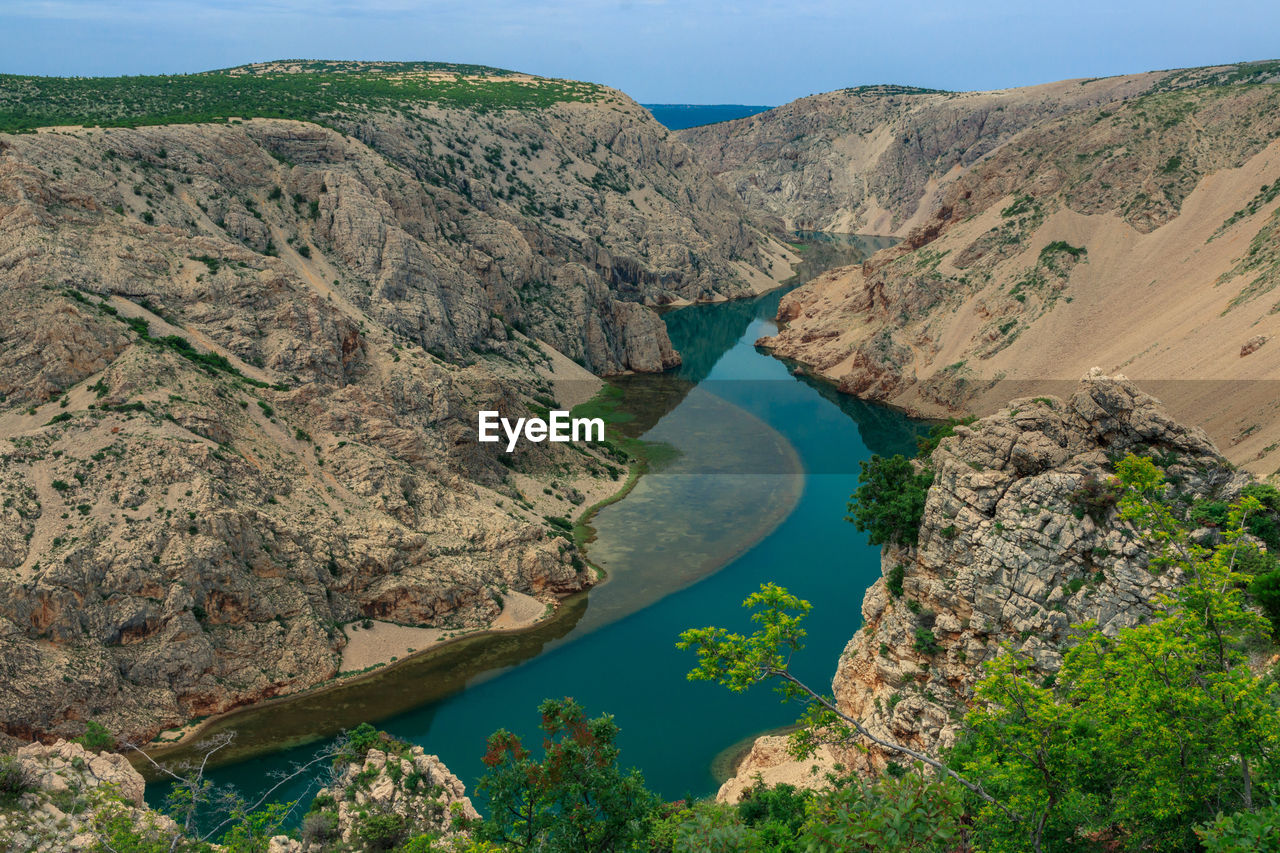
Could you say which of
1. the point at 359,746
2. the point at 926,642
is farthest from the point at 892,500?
the point at 359,746

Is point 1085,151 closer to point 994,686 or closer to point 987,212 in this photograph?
point 987,212

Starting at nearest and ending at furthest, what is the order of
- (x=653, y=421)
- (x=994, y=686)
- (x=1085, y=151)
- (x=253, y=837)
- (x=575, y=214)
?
1. (x=994, y=686)
2. (x=253, y=837)
3. (x=653, y=421)
4. (x=1085, y=151)
5. (x=575, y=214)

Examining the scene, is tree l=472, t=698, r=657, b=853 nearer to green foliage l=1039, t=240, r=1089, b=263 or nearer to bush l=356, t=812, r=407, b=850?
bush l=356, t=812, r=407, b=850

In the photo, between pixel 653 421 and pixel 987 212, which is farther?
pixel 987 212

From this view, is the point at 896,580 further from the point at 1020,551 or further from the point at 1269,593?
the point at 1269,593

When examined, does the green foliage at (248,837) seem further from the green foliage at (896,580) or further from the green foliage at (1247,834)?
the green foliage at (896,580)

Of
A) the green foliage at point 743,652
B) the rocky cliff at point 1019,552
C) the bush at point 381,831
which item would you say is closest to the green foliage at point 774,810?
the rocky cliff at point 1019,552

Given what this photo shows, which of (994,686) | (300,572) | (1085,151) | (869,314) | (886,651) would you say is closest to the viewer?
(994,686)

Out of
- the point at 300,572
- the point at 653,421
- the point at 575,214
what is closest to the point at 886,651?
the point at 300,572
